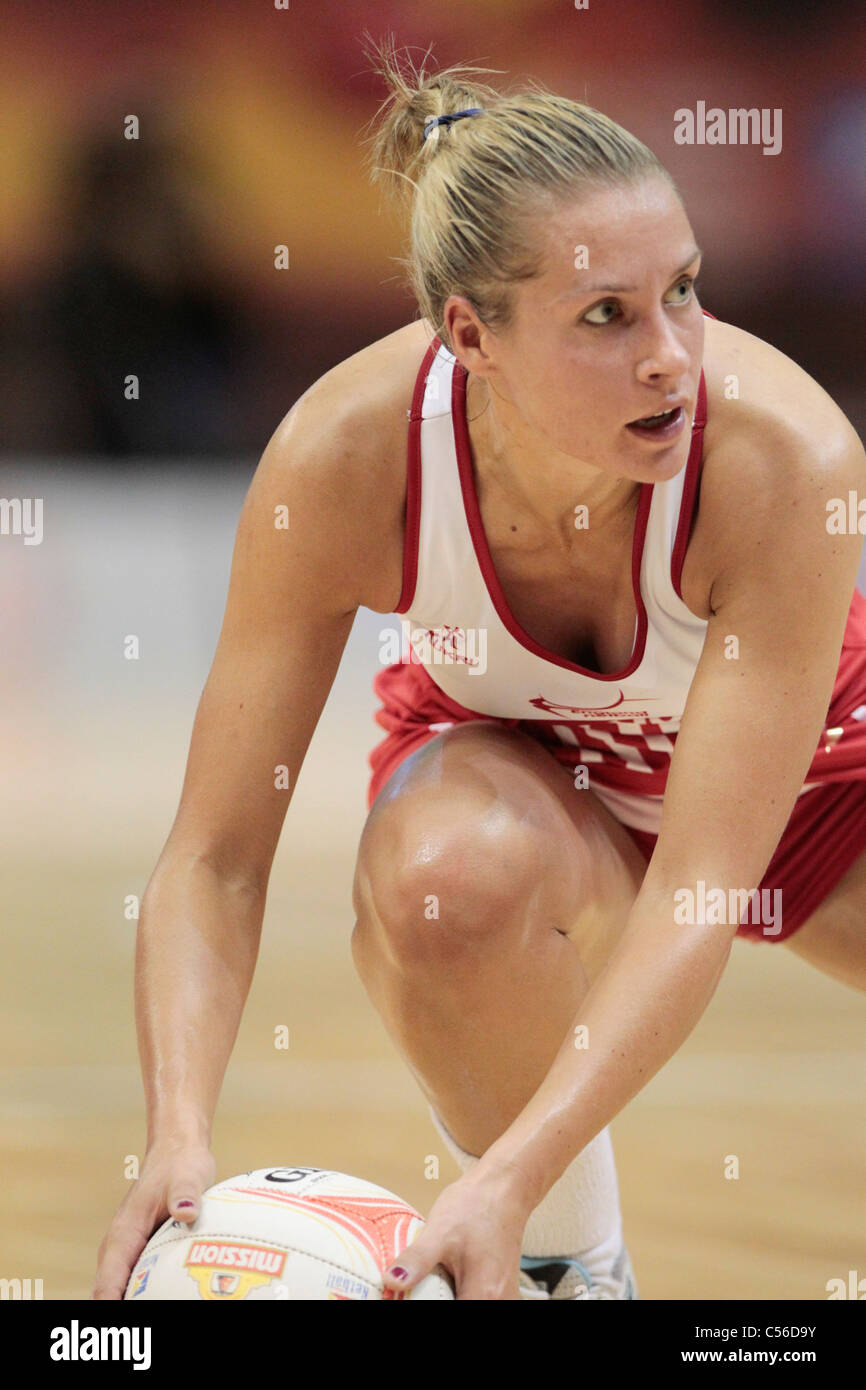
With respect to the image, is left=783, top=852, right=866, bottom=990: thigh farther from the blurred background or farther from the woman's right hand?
the blurred background

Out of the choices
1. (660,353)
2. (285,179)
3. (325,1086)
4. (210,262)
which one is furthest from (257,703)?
(285,179)

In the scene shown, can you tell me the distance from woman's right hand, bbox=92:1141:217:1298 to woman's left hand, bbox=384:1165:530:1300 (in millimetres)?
151

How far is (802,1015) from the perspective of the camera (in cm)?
245

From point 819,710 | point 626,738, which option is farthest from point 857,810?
point 819,710

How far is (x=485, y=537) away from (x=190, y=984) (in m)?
0.43

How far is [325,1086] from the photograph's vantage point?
218 centimetres

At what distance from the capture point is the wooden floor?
5.78 feet

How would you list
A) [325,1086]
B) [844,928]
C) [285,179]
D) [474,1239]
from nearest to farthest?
[474,1239]
[844,928]
[325,1086]
[285,179]

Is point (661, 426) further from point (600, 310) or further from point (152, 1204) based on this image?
point (152, 1204)

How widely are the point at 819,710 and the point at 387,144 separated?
1.92 feet

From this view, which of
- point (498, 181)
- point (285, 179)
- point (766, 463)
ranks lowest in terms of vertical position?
point (766, 463)


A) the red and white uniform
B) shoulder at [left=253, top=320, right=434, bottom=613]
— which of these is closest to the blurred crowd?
the red and white uniform

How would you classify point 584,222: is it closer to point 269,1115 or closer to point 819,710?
point 819,710

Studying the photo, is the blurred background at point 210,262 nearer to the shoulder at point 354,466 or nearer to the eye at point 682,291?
the shoulder at point 354,466
